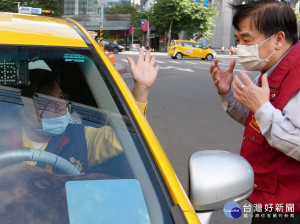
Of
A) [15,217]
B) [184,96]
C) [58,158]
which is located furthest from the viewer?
[184,96]

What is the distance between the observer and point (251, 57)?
1895 millimetres

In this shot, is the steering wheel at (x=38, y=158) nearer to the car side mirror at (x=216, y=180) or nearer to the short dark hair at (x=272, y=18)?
the car side mirror at (x=216, y=180)

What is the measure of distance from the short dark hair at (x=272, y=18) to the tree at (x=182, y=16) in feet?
147

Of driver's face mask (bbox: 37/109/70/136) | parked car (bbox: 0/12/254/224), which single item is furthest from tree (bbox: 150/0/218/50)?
driver's face mask (bbox: 37/109/70/136)

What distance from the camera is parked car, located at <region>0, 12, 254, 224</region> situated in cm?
115

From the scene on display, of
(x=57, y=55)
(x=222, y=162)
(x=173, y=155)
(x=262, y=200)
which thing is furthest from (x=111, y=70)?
(x=173, y=155)

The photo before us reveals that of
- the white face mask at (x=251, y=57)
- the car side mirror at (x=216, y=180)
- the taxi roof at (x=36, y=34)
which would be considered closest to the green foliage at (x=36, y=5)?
the taxi roof at (x=36, y=34)

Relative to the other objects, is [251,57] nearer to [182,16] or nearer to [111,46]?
[111,46]

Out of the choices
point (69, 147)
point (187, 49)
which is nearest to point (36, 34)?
point (69, 147)

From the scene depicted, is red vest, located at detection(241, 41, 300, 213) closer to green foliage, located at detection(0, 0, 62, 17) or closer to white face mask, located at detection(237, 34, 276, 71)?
white face mask, located at detection(237, 34, 276, 71)

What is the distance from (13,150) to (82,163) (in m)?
0.27

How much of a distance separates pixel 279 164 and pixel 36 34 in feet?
4.12

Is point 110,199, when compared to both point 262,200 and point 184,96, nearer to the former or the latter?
point 262,200

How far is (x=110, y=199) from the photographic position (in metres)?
1.19
